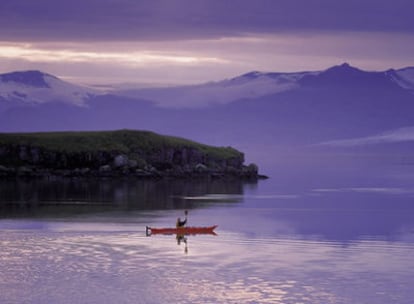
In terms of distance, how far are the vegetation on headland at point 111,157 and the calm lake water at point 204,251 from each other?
34.7 meters

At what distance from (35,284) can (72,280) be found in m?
1.93

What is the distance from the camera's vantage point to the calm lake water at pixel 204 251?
51.9 meters

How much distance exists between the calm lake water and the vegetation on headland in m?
34.7

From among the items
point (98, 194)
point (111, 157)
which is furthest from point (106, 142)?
point (98, 194)

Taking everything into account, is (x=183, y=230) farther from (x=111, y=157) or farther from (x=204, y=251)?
(x=111, y=157)

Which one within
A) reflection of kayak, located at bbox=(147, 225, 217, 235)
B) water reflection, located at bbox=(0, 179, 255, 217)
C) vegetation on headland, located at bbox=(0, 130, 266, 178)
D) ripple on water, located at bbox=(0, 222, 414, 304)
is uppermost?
vegetation on headland, located at bbox=(0, 130, 266, 178)

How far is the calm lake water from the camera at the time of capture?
5191 centimetres

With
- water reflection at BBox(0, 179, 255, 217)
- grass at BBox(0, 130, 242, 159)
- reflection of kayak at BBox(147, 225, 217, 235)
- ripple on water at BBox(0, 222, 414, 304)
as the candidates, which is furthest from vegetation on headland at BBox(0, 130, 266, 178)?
ripple on water at BBox(0, 222, 414, 304)

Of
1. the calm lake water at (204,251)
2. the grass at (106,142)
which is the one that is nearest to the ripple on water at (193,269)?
the calm lake water at (204,251)

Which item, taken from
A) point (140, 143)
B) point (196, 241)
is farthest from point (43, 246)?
point (140, 143)

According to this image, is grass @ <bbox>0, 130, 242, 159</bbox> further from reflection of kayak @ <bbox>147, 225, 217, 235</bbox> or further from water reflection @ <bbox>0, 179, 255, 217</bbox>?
reflection of kayak @ <bbox>147, 225, 217, 235</bbox>

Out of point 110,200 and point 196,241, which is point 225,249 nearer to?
point 196,241

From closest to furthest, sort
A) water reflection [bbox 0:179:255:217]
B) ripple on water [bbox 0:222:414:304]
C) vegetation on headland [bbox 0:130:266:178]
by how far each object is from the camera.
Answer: ripple on water [bbox 0:222:414:304] < water reflection [bbox 0:179:255:217] < vegetation on headland [bbox 0:130:266:178]

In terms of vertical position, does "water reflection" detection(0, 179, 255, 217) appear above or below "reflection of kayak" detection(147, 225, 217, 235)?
above
